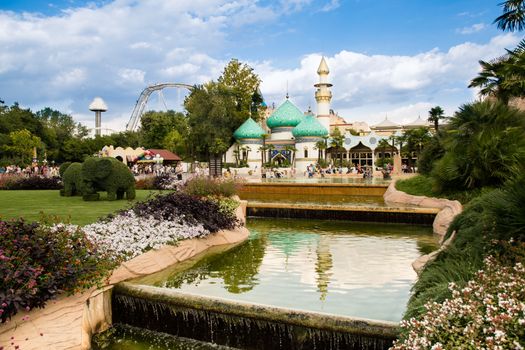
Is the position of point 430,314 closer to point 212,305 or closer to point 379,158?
point 212,305

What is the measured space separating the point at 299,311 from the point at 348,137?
44753 millimetres

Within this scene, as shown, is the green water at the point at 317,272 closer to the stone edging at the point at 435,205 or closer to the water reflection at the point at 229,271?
the water reflection at the point at 229,271

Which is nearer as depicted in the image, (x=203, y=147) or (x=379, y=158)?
(x=203, y=147)

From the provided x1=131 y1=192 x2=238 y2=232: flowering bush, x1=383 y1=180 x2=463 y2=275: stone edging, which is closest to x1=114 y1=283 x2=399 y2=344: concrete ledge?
x1=383 y1=180 x2=463 y2=275: stone edging

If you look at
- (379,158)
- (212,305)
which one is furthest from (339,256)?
(379,158)

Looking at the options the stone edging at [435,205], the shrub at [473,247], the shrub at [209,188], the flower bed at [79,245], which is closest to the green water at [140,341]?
the flower bed at [79,245]

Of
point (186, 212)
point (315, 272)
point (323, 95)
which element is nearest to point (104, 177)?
point (186, 212)

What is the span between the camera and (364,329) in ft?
15.9

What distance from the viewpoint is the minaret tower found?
51.1 metres

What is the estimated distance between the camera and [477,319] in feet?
11.3

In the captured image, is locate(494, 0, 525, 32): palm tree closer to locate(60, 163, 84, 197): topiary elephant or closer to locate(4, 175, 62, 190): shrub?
locate(60, 163, 84, 197): topiary elephant

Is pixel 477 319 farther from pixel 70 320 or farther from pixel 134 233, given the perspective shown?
pixel 134 233

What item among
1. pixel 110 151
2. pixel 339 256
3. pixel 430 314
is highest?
pixel 110 151

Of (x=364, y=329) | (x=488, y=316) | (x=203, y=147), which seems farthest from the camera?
(x=203, y=147)
